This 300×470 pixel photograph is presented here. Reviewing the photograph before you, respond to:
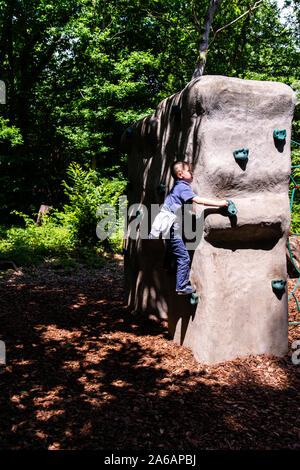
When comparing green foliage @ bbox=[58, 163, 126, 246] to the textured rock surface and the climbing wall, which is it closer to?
the textured rock surface

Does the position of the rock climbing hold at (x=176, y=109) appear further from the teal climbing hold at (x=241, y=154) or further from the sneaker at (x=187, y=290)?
the sneaker at (x=187, y=290)

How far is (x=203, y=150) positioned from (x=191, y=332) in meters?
2.09

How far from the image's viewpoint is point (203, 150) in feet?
12.7

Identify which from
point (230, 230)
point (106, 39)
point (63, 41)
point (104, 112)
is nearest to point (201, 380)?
point (230, 230)

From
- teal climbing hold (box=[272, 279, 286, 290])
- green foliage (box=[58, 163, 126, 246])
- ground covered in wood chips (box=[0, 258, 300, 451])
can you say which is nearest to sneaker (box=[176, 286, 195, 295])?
ground covered in wood chips (box=[0, 258, 300, 451])

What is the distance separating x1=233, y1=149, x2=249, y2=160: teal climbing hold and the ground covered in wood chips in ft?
7.27

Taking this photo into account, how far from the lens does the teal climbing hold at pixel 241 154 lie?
3.83 m

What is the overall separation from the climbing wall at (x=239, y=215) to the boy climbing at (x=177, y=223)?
0.34 ft

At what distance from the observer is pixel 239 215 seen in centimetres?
385

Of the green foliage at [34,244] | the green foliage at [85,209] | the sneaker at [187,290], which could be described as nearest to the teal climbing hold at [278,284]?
the sneaker at [187,290]

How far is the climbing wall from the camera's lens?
12.6 ft

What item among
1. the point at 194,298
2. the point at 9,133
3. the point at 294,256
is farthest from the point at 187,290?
the point at 9,133

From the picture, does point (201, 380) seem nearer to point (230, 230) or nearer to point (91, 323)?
point (230, 230)

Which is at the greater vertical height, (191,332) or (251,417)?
(191,332)
